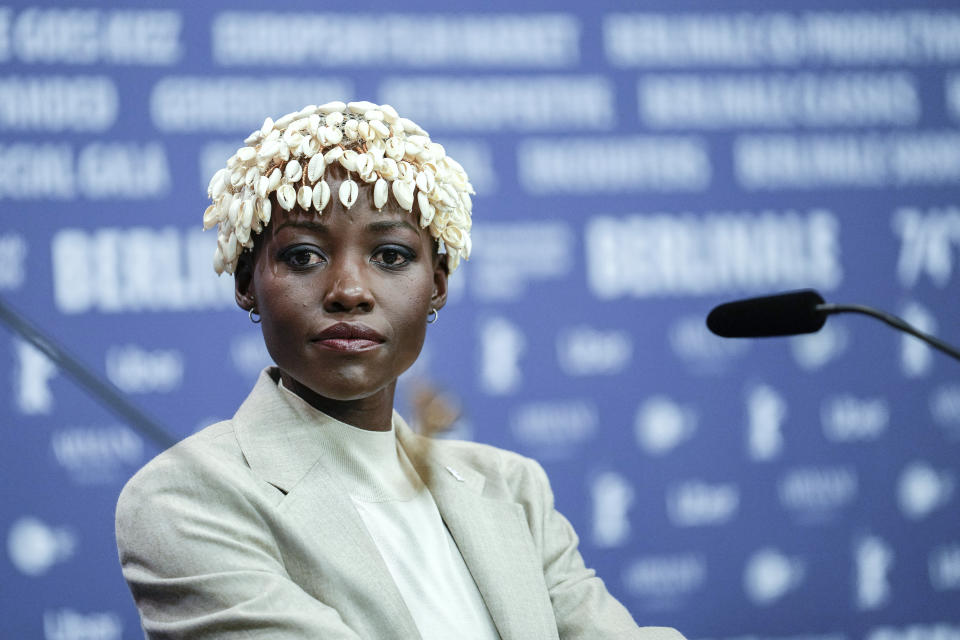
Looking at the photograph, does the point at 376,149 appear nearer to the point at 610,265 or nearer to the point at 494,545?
the point at 494,545

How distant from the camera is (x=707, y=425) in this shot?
2.81 metres

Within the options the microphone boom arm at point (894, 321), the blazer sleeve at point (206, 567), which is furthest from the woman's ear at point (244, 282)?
the microphone boom arm at point (894, 321)

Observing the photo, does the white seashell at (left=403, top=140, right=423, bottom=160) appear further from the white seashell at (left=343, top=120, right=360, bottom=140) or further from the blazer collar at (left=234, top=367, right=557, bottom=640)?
the blazer collar at (left=234, top=367, right=557, bottom=640)

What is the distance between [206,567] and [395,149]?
64 centimetres

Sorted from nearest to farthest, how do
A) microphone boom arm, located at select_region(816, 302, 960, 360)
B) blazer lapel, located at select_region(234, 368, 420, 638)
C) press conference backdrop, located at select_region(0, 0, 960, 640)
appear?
microphone boom arm, located at select_region(816, 302, 960, 360)
blazer lapel, located at select_region(234, 368, 420, 638)
press conference backdrop, located at select_region(0, 0, 960, 640)

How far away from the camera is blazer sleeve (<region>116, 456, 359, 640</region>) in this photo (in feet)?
4.45

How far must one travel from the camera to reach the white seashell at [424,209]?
163 centimetres

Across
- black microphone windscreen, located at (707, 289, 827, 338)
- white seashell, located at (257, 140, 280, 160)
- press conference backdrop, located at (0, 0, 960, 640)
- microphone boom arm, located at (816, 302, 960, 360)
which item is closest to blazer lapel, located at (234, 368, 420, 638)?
white seashell, located at (257, 140, 280, 160)

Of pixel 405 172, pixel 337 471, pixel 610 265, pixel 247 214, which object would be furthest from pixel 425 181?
pixel 610 265

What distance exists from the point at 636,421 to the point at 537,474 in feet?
3.06

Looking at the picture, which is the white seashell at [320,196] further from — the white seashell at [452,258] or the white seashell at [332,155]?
the white seashell at [452,258]

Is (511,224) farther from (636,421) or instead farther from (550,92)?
(636,421)

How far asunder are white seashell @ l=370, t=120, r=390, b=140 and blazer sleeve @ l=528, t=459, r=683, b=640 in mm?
633

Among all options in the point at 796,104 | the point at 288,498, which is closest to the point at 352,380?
the point at 288,498
